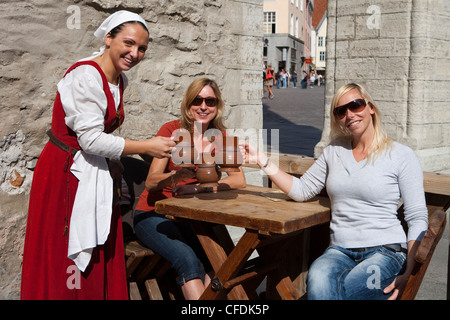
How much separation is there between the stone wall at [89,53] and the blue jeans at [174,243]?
2.43 feet

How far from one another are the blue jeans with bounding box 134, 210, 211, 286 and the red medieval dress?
384 millimetres

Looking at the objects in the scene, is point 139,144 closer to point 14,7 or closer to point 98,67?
point 98,67

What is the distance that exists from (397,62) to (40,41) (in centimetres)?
540

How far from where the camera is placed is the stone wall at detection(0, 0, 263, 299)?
9.54 feet

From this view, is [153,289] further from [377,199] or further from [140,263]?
[377,199]

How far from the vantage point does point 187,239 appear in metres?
2.87

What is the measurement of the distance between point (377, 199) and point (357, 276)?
1.23ft

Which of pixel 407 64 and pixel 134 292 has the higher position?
pixel 407 64

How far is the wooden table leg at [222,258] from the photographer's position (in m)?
2.34

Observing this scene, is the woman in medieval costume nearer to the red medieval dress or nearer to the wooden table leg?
the red medieval dress

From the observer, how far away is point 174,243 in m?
2.71

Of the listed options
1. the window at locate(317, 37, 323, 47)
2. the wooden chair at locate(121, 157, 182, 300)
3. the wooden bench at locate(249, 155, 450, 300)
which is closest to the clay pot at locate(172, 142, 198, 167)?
the wooden chair at locate(121, 157, 182, 300)

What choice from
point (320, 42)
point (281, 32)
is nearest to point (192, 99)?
point (281, 32)
